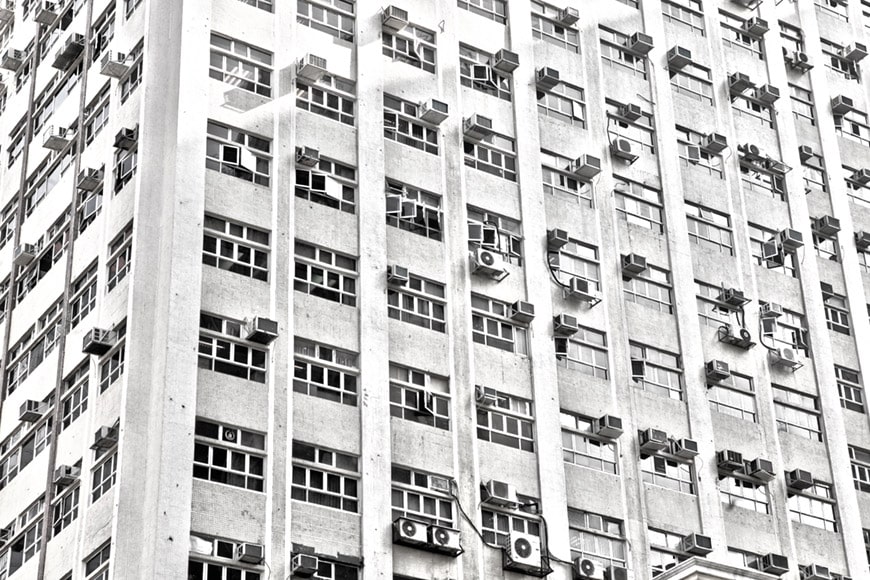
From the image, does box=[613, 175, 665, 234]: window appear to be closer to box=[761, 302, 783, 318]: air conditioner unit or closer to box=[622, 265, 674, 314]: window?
box=[622, 265, 674, 314]: window

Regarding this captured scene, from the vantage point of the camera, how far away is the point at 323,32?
153 ft

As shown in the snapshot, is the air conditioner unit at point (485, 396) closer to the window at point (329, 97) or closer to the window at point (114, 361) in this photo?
the window at point (329, 97)

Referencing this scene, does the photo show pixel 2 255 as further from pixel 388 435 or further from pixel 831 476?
pixel 831 476

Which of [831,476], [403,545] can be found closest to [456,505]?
[403,545]

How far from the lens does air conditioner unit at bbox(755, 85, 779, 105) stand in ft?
179

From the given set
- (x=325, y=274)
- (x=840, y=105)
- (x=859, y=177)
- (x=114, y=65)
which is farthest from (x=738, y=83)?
(x=114, y=65)

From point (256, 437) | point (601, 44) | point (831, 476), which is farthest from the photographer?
point (601, 44)

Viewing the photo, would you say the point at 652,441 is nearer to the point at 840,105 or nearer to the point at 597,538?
the point at 597,538

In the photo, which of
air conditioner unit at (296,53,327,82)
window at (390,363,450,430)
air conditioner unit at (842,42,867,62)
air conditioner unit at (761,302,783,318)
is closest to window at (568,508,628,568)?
window at (390,363,450,430)

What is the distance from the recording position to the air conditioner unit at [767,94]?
179ft

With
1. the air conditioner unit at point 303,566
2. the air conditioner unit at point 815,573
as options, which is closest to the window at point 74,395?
the air conditioner unit at point 303,566

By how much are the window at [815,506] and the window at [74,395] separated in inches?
743

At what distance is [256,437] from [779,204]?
803 inches

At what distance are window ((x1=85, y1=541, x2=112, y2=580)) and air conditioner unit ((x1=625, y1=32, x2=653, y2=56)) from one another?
22765 millimetres
